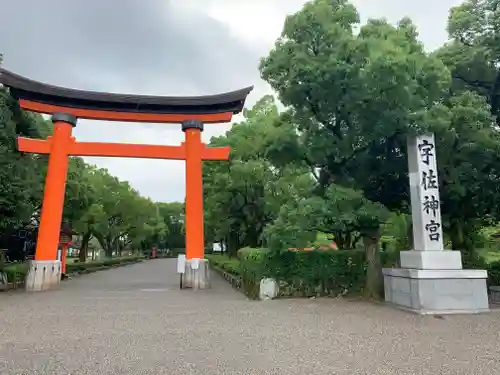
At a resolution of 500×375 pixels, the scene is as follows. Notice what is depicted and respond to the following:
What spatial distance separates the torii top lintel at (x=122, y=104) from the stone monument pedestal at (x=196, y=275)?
5.73 meters

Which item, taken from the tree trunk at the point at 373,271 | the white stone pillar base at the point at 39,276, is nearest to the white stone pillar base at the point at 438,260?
the tree trunk at the point at 373,271

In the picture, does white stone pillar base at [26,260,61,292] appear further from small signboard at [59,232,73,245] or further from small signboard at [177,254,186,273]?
small signboard at [59,232,73,245]

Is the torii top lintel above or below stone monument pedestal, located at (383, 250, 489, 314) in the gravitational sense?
above

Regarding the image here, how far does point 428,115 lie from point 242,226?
1363 centimetres

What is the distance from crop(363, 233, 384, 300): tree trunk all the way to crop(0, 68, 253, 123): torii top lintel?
7731 mm

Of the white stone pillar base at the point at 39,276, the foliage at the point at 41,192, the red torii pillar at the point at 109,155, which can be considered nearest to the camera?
the white stone pillar base at the point at 39,276

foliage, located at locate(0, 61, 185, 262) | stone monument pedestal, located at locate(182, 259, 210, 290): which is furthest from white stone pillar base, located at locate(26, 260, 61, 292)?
stone monument pedestal, located at locate(182, 259, 210, 290)

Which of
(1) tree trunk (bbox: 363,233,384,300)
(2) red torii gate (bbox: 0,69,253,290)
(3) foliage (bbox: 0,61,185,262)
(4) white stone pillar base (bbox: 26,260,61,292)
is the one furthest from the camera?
(2) red torii gate (bbox: 0,69,253,290)

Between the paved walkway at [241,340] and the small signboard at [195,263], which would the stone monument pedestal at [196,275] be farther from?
the paved walkway at [241,340]

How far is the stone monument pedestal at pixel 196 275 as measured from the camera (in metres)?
15.0

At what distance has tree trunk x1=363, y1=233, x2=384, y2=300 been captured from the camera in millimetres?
11891

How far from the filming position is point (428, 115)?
10289mm

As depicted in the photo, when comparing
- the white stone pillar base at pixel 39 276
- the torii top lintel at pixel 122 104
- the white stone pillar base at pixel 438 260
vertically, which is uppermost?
the torii top lintel at pixel 122 104

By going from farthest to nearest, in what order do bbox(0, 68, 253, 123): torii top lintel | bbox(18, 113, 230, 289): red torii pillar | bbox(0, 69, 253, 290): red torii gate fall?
bbox(0, 68, 253, 123): torii top lintel < bbox(0, 69, 253, 290): red torii gate < bbox(18, 113, 230, 289): red torii pillar
